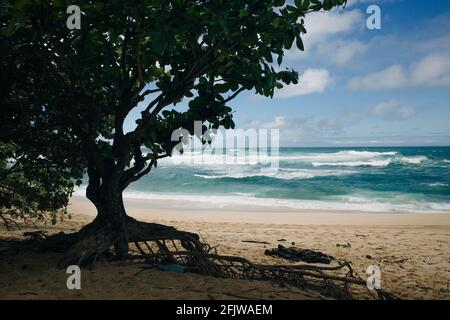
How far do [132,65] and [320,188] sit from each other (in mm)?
24532

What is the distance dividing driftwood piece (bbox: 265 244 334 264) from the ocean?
11.1 metres

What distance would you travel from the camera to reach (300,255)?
25.2ft

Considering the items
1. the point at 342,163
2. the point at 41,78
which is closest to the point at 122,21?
the point at 41,78

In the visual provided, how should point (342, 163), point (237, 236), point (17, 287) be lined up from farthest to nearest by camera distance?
1. point (342, 163)
2. point (237, 236)
3. point (17, 287)

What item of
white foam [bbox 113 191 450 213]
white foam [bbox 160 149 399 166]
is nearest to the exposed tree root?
white foam [bbox 113 191 450 213]

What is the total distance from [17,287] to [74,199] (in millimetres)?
19104

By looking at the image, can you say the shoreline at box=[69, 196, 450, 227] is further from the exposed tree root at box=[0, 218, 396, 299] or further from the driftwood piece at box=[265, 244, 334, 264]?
the exposed tree root at box=[0, 218, 396, 299]

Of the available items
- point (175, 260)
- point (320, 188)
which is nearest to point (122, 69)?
point (175, 260)

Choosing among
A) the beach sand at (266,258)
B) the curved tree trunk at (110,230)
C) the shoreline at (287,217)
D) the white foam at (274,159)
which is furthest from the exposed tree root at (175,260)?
the white foam at (274,159)

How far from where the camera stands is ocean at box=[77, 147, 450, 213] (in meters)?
21.0

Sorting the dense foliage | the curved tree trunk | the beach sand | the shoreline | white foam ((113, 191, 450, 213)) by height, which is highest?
the dense foliage
